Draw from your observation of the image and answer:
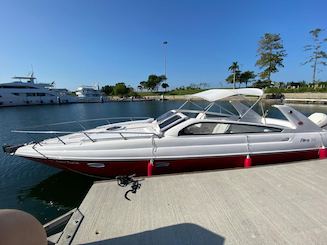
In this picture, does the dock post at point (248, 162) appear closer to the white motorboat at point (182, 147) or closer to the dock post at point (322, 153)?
the white motorboat at point (182, 147)

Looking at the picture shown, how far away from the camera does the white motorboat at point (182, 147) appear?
6.30m

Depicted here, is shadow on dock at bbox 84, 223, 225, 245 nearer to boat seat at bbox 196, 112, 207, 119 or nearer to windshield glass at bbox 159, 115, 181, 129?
windshield glass at bbox 159, 115, 181, 129

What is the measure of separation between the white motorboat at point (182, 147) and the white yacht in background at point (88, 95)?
7712cm

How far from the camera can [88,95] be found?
86.6m

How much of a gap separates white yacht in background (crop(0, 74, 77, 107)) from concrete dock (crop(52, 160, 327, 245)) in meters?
67.0

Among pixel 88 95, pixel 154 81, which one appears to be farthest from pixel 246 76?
pixel 88 95

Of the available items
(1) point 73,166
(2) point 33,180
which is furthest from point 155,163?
(2) point 33,180

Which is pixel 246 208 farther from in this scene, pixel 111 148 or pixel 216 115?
pixel 216 115

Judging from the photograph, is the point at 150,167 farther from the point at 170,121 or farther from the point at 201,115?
the point at 201,115

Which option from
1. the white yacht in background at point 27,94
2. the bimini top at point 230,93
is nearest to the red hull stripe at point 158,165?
the bimini top at point 230,93

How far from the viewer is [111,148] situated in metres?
6.29

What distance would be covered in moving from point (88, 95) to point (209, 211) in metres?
88.5

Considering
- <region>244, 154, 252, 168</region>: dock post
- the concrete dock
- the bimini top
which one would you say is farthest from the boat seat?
the concrete dock

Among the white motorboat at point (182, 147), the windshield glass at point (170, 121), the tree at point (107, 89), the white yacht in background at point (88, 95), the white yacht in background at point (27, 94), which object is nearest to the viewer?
the white motorboat at point (182, 147)
